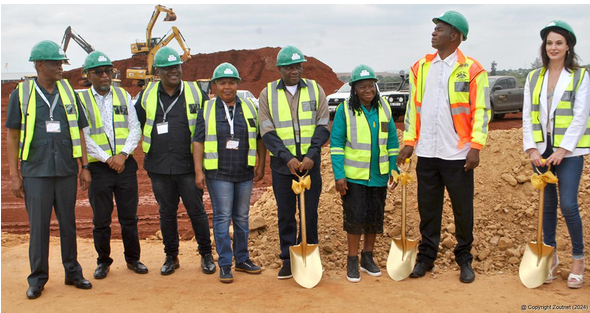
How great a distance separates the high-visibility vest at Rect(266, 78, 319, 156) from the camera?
4.97 m

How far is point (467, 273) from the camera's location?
16.3 feet

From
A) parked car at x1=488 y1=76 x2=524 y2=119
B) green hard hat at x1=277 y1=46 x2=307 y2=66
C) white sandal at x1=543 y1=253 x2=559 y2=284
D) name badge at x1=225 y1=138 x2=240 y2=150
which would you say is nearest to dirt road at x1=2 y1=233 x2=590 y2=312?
white sandal at x1=543 y1=253 x2=559 y2=284

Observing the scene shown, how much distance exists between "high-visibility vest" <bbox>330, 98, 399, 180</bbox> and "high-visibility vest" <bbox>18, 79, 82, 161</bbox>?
2.34 m

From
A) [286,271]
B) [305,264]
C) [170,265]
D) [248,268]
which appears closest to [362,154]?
[305,264]

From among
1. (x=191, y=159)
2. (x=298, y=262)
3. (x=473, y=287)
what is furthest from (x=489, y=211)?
(x=191, y=159)

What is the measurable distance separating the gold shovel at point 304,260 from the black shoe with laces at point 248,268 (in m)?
0.53

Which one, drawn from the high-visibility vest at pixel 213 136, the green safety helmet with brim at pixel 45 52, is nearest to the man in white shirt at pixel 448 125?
the high-visibility vest at pixel 213 136

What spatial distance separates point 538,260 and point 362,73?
227 centimetres

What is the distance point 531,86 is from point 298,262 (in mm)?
2592

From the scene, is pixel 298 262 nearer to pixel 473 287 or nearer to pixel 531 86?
pixel 473 287

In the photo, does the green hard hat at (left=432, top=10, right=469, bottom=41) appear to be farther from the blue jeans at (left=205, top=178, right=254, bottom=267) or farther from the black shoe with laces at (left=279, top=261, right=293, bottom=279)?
the black shoe with laces at (left=279, top=261, right=293, bottom=279)

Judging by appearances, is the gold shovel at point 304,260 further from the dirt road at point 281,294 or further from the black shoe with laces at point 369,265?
the black shoe with laces at point 369,265

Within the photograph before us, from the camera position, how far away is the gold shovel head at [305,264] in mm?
4961

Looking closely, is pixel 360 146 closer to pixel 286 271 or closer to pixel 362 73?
pixel 362 73
